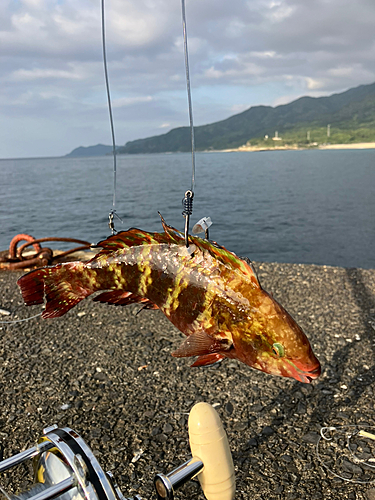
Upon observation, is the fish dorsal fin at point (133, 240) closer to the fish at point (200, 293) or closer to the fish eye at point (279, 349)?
the fish at point (200, 293)

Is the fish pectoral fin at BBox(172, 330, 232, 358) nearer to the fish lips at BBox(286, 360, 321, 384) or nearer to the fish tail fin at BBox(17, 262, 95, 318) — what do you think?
the fish lips at BBox(286, 360, 321, 384)

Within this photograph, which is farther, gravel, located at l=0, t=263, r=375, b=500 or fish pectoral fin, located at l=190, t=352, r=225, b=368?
gravel, located at l=0, t=263, r=375, b=500

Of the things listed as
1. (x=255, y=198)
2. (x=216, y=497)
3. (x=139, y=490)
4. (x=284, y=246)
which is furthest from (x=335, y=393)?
(x=255, y=198)

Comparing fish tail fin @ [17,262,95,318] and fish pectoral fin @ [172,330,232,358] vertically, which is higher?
fish tail fin @ [17,262,95,318]

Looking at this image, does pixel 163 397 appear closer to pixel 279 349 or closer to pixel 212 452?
pixel 212 452

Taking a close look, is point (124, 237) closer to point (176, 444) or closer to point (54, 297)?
point (54, 297)

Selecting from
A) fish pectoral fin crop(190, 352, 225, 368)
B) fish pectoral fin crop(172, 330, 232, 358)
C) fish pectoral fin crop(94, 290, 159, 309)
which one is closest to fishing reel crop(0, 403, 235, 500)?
fish pectoral fin crop(190, 352, 225, 368)

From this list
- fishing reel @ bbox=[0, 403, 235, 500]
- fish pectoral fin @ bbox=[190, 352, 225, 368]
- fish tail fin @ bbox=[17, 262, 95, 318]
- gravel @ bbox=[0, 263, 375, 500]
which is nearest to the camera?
fishing reel @ bbox=[0, 403, 235, 500]
